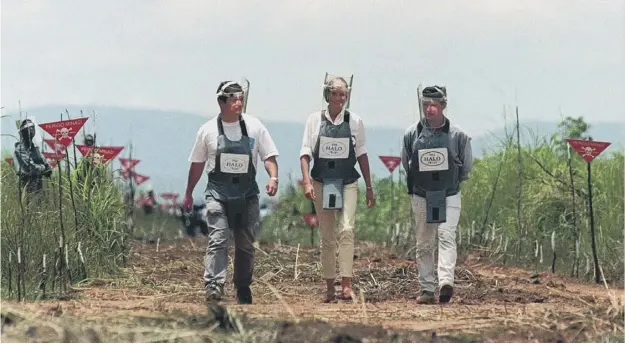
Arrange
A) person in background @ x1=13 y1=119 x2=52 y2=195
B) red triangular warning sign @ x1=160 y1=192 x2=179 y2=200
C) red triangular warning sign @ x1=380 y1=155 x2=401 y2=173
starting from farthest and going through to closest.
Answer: red triangular warning sign @ x1=160 y1=192 x2=179 y2=200 < red triangular warning sign @ x1=380 y1=155 x2=401 y2=173 < person in background @ x1=13 y1=119 x2=52 y2=195

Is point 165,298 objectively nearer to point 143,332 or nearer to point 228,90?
point 228,90

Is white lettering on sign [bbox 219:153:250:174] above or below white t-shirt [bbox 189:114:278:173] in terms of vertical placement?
below

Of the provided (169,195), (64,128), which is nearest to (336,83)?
(64,128)

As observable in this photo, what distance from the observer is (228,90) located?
32.6ft

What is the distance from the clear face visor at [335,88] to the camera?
10430mm

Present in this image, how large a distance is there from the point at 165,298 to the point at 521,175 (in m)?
4.91

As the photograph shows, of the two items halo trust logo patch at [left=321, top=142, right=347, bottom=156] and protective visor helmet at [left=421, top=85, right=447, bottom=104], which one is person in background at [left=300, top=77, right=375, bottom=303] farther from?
protective visor helmet at [left=421, top=85, right=447, bottom=104]

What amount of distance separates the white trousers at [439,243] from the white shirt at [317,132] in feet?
2.06

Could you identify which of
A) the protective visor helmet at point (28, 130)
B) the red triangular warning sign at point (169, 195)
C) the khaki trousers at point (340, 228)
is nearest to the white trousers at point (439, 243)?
the khaki trousers at point (340, 228)

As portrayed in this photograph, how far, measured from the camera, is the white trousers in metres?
10.5

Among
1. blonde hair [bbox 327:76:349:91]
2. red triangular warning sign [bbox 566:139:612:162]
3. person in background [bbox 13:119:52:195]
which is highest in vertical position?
blonde hair [bbox 327:76:349:91]

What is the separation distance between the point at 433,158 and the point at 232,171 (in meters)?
1.66

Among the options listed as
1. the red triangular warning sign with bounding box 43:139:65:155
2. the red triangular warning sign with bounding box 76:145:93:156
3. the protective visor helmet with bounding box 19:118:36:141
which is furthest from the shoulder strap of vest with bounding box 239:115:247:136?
the protective visor helmet with bounding box 19:118:36:141

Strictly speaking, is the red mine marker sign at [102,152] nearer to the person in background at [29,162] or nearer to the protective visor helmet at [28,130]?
the person in background at [29,162]
